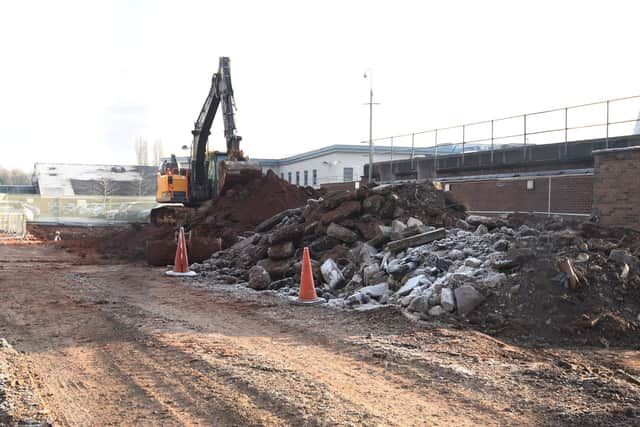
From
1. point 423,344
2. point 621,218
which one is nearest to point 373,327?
point 423,344

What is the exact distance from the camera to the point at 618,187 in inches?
560

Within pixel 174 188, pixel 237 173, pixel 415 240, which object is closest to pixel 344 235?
pixel 415 240

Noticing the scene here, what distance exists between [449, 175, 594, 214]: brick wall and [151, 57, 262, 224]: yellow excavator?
809 cm

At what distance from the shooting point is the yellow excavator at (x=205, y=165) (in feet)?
64.3

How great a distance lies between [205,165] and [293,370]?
17564 mm

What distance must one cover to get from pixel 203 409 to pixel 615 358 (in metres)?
4.71

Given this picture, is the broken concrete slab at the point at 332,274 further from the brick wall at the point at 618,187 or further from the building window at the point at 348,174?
the building window at the point at 348,174

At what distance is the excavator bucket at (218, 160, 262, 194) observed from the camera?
63.1ft

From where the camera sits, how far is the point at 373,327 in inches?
316

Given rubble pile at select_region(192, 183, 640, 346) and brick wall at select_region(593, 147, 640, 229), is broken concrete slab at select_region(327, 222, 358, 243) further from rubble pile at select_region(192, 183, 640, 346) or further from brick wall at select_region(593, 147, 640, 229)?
brick wall at select_region(593, 147, 640, 229)

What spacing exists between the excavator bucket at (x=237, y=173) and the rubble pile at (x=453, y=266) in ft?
16.8

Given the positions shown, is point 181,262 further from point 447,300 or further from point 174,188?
point 174,188

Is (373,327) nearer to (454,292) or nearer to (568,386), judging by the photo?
(454,292)

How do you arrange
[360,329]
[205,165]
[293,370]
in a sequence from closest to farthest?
[293,370]
[360,329]
[205,165]
